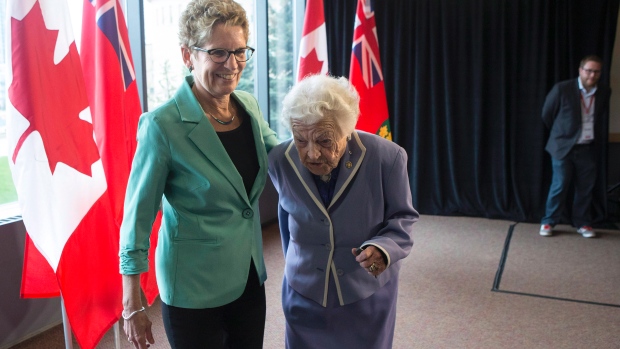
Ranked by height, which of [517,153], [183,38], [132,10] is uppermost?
[132,10]

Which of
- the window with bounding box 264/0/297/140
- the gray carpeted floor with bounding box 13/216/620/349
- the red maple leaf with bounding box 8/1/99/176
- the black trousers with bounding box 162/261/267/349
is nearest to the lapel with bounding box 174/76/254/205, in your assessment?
the black trousers with bounding box 162/261/267/349

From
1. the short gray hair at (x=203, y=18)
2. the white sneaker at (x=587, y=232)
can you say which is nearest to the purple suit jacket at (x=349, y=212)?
the short gray hair at (x=203, y=18)

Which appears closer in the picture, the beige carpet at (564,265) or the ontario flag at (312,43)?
the beige carpet at (564,265)

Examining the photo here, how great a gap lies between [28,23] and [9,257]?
4.34 feet

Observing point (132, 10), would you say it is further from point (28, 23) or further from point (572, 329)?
point (572, 329)

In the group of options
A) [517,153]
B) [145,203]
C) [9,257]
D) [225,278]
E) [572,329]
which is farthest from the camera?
[517,153]

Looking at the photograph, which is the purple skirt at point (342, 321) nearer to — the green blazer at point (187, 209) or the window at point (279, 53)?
the green blazer at point (187, 209)

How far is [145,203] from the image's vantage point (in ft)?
4.40

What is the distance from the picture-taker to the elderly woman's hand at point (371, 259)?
1393 mm

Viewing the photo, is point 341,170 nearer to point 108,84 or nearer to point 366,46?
point 108,84

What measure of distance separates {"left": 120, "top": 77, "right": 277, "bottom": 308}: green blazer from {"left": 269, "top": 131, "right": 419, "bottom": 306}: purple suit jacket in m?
0.15

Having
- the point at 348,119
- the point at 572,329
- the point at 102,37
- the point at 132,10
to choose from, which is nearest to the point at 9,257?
the point at 102,37

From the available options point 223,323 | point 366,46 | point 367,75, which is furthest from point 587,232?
point 223,323

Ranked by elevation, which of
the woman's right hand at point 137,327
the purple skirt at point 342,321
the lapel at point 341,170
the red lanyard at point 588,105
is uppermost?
the lapel at point 341,170
